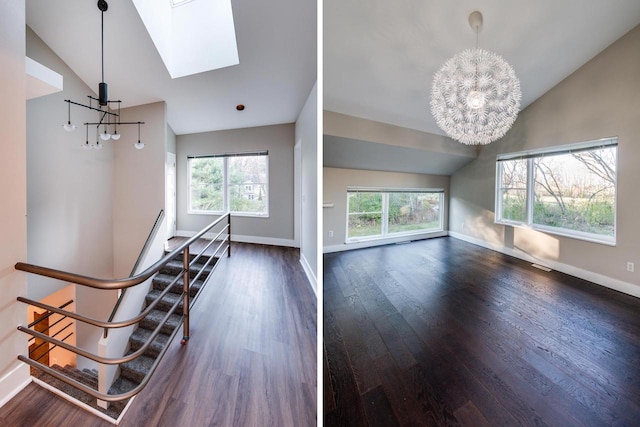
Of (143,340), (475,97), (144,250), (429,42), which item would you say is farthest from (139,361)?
(475,97)

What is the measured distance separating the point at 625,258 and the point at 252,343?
152 centimetres

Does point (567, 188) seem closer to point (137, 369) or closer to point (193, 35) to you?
point (137, 369)

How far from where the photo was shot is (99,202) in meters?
1.19

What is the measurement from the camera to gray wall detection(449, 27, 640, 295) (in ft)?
2.04

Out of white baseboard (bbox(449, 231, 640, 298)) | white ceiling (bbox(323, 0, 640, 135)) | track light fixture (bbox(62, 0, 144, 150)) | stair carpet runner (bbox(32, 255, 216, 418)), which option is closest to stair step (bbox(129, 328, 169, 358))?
stair carpet runner (bbox(32, 255, 216, 418))

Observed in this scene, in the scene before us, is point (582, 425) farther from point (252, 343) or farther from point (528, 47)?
point (252, 343)

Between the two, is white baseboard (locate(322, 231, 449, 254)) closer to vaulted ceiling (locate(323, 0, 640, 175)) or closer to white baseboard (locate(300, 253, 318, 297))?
vaulted ceiling (locate(323, 0, 640, 175))

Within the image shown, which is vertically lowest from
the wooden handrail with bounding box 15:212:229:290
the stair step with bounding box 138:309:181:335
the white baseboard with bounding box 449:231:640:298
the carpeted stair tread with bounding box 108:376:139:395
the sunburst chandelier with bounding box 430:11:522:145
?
the carpeted stair tread with bounding box 108:376:139:395

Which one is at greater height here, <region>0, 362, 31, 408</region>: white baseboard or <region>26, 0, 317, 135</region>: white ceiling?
<region>26, 0, 317, 135</region>: white ceiling

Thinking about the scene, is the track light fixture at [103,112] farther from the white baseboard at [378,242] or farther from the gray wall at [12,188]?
the white baseboard at [378,242]

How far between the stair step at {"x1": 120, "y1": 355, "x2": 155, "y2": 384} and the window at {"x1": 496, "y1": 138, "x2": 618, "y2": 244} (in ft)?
6.85

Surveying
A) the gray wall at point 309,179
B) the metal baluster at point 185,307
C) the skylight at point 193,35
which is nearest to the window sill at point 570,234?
the gray wall at point 309,179

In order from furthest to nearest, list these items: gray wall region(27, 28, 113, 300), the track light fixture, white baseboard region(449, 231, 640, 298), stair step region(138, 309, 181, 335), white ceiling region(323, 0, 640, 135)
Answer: stair step region(138, 309, 181, 335)
the track light fixture
gray wall region(27, 28, 113, 300)
white baseboard region(449, 231, 640, 298)
white ceiling region(323, 0, 640, 135)

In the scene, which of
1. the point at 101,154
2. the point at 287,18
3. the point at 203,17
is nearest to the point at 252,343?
the point at 101,154
